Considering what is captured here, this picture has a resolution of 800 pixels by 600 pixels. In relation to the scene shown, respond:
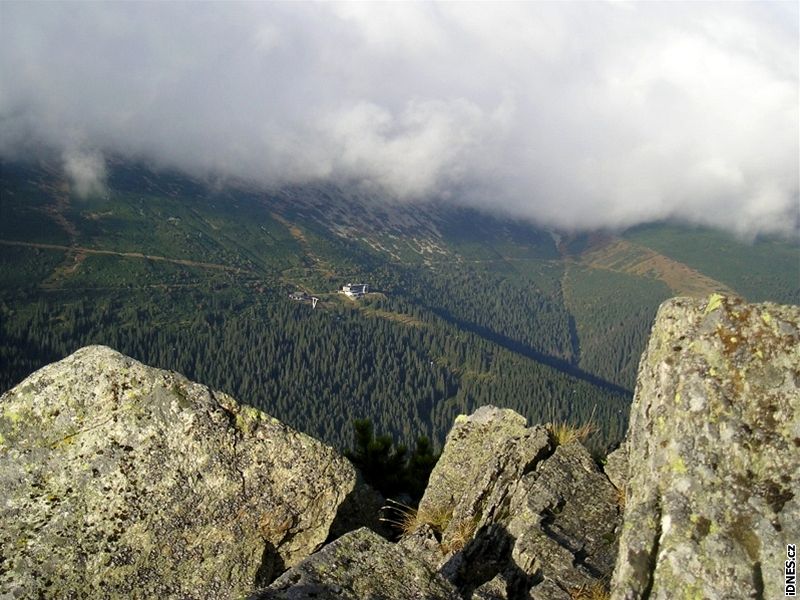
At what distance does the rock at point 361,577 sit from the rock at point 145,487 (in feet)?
13.8

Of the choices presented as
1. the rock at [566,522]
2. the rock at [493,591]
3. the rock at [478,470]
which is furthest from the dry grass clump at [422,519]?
the rock at [493,591]

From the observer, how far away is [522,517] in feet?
42.3

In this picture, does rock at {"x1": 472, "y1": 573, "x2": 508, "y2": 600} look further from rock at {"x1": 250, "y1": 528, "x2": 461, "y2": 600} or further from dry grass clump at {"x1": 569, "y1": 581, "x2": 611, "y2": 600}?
dry grass clump at {"x1": 569, "y1": 581, "x2": 611, "y2": 600}

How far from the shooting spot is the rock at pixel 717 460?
324 inches

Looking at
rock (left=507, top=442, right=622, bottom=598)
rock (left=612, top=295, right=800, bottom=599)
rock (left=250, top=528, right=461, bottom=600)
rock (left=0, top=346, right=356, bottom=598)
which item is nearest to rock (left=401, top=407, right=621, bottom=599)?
rock (left=507, top=442, right=622, bottom=598)

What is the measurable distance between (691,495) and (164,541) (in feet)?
33.2

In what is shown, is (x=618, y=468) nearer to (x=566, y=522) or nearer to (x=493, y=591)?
(x=566, y=522)

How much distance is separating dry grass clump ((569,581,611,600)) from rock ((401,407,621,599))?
0.37 ft

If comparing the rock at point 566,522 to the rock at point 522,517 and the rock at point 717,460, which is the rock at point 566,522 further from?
the rock at point 717,460

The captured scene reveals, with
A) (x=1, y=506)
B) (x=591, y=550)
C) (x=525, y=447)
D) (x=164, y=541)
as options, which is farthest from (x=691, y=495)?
(x=1, y=506)

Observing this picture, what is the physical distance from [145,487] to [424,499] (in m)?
7.32

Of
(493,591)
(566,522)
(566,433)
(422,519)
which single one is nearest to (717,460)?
(493,591)

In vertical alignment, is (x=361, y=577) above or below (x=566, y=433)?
below

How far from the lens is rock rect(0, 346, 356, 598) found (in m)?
12.2
